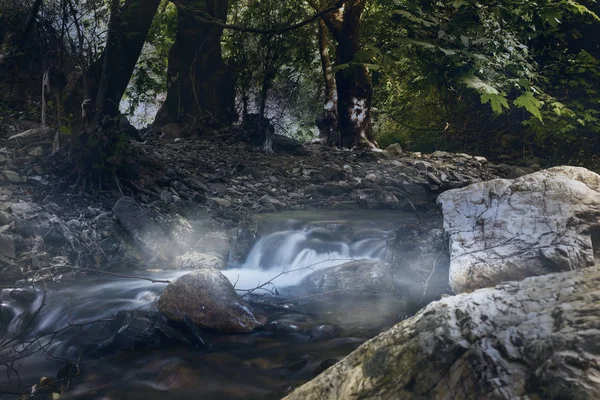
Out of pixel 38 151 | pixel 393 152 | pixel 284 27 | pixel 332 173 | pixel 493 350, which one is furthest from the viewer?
pixel 393 152

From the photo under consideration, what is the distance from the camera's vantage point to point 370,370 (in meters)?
1.83

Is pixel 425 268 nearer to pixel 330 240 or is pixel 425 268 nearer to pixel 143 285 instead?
pixel 330 240

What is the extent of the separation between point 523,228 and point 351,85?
891 centimetres

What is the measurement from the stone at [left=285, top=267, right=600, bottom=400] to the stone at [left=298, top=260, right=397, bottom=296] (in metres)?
3.35

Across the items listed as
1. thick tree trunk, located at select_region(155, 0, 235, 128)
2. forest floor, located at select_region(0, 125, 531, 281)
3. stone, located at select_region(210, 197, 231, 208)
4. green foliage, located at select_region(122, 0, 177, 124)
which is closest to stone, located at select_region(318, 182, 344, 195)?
forest floor, located at select_region(0, 125, 531, 281)

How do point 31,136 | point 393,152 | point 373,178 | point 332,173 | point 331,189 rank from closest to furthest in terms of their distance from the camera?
point 31,136 → point 331,189 → point 373,178 → point 332,173 → point 393,152

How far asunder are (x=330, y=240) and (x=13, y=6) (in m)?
6.23

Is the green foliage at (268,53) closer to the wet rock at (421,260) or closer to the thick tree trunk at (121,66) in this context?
the thick tree trunk at (121,66)

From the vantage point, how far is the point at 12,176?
694 centimetres

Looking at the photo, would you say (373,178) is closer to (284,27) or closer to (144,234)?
(284,27)

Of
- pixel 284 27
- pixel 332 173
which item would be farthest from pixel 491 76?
pixel 332 173

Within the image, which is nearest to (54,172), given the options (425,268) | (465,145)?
(425,268)

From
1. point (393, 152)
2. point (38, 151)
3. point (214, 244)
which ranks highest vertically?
point (393, 152)

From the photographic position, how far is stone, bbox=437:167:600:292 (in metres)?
4.34
